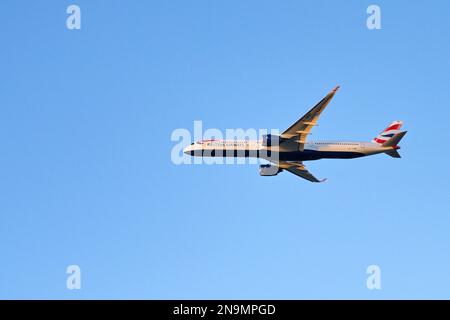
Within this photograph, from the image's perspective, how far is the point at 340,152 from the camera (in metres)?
103

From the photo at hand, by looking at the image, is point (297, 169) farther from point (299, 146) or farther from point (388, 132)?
point (388, 132)

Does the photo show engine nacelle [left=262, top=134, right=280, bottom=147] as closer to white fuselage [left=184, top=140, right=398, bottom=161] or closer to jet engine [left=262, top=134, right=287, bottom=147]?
jet engine [left=262, top=134, right=287, bottom=147]

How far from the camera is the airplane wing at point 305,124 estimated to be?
3728 inches

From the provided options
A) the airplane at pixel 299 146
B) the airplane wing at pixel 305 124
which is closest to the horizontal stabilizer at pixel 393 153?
the airplane at pixel 299 146

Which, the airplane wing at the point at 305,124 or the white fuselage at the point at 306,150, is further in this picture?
the white fuselage at the point at 306,150

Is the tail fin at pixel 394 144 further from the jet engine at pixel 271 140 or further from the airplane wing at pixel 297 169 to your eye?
the jet engine at pixel 271 140

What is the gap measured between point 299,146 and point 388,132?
14216 mm

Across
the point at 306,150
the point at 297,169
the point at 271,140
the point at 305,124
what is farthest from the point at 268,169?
the point at 305,124

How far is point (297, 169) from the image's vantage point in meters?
110

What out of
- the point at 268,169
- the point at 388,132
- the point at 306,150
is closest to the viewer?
the point at 306,150

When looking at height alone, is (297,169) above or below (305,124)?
below

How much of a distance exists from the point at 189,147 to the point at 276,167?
43.3 feet
